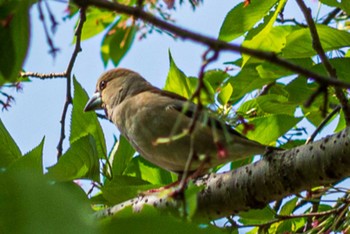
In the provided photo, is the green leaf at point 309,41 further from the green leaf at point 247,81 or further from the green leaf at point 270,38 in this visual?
the green leaf at point 247,81

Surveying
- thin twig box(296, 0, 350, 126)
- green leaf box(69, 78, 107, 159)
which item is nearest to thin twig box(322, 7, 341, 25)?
green leaf box(69, 78, 107, 159)

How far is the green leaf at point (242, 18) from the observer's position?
3.62 m

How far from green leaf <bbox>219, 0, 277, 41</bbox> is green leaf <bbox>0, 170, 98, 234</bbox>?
2.67 metres

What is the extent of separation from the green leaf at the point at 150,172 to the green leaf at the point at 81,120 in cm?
46

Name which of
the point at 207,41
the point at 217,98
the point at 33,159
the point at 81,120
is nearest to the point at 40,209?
the point at 207,41

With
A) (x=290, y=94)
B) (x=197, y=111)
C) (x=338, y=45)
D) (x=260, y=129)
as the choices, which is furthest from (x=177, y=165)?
(x=197, y=111)

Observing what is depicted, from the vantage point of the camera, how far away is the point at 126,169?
14.5ft

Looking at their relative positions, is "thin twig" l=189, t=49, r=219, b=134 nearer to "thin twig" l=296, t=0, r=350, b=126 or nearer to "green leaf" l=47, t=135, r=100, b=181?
"thin twig" l=296, t=0, r=350, b=126

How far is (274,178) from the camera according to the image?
2914 mm

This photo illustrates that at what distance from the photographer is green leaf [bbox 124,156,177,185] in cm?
448

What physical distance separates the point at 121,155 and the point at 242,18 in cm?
124

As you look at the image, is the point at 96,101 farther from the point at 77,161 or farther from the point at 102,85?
the point at 77,161

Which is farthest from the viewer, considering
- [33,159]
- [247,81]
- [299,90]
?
[247,81]

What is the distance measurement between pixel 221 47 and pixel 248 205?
6.37ft
